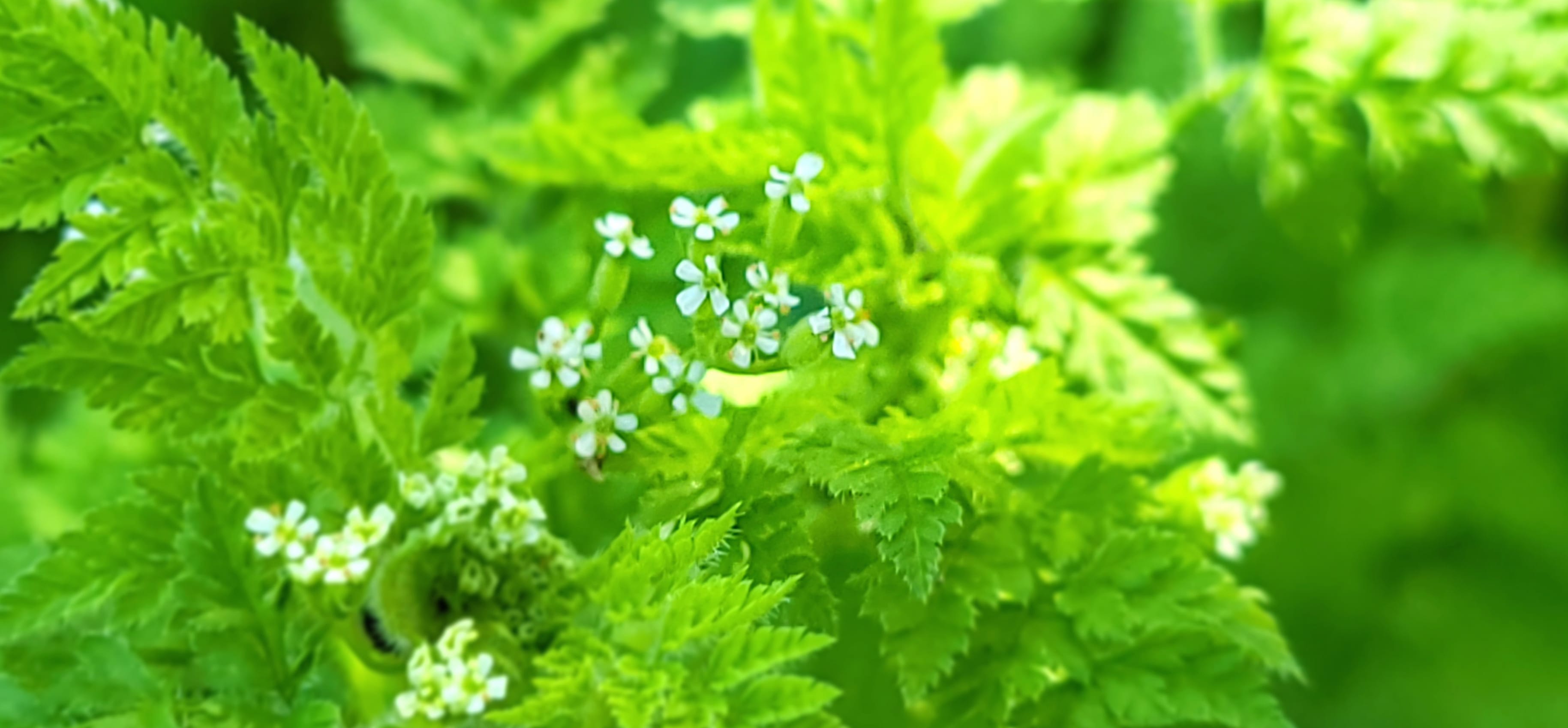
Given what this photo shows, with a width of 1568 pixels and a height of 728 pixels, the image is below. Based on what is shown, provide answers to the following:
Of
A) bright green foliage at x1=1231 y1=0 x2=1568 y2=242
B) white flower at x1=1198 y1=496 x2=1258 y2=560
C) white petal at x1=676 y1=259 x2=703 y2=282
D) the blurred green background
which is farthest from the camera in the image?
the blurred green background

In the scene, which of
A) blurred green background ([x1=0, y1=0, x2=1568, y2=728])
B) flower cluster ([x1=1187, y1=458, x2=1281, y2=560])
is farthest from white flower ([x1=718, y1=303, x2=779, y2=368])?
blurred green background ([x1=0, y1=0, x2=1568, y2=728])

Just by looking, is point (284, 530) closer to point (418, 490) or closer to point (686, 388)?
point (418, 490)

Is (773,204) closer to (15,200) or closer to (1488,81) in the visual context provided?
(15,200)

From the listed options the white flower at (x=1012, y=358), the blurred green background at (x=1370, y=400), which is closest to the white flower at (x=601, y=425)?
the white flower at (x=1012, y=358)

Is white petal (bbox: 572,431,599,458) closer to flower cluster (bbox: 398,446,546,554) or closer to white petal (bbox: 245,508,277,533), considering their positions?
flower cluster (bbox: 398,446,546,554)

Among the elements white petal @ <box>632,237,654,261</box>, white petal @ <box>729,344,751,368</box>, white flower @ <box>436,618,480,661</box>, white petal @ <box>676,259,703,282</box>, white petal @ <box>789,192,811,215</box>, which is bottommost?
white flower @ <box>436,618,480,661</box>

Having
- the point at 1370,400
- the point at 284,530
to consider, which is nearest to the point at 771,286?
the point at 284,530
